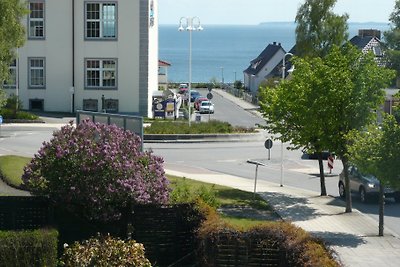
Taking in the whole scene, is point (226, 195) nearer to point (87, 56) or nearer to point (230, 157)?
point (230, 157)

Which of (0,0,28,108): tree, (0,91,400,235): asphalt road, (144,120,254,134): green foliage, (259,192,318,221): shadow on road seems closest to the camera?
(259,192,318,221): shadow on road

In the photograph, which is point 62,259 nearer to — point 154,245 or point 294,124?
point 154,245

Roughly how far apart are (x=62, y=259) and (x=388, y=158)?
886 centimetres

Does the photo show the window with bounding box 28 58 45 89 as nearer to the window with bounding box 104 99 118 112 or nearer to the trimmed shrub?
the window with bounding box 104 99 118 112

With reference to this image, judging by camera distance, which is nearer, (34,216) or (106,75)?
(34,216)

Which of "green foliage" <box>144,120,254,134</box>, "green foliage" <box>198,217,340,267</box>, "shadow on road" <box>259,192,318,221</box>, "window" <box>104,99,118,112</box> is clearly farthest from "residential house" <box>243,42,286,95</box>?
"green foliage" <box>198,217,340,267</box>

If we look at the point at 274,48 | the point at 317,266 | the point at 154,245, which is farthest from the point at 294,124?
the point at 274,48

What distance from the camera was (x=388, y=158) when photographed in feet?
72.4

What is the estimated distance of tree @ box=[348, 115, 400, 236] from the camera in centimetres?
2194

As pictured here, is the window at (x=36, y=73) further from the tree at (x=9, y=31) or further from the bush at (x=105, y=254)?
the bush at (x=105, y=254)

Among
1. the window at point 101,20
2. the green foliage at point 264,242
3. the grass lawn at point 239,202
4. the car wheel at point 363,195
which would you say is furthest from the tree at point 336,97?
the window at point 101,20

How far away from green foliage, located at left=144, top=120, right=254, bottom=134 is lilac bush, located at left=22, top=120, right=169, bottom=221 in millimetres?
28782

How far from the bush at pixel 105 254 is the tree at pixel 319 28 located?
49097 mm

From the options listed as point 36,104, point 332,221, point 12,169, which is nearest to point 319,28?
point 36,104
